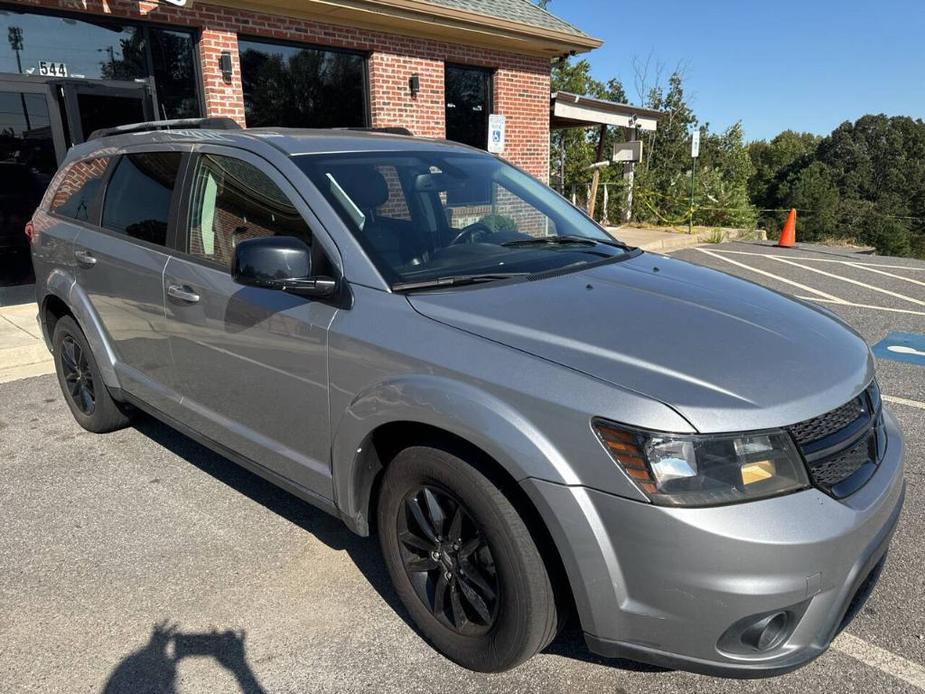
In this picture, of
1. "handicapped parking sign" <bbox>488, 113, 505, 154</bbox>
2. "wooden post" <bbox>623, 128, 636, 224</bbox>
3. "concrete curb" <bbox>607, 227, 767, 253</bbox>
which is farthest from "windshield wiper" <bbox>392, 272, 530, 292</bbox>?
"wooden post" <bbox>623, 128, 636, 224</bbox>

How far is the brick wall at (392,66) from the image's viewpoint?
27.7 ft

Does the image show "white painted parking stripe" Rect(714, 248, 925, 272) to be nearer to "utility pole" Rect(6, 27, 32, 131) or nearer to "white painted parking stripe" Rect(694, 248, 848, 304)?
"white painted parking stripe" Rect(694, 248, 848, 304)

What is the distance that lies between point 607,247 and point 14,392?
4.74 metres

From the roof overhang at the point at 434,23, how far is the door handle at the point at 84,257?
577cm

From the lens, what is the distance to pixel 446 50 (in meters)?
11.2

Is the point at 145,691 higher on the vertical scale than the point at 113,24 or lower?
lower

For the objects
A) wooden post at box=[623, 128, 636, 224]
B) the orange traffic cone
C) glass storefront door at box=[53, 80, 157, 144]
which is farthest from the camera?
wooden post at box=[623, 128, 636, 224]

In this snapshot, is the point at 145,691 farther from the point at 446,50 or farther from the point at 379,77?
the point at 446,50

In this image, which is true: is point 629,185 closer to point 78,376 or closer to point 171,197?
point 78,376

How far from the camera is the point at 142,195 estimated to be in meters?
3.67

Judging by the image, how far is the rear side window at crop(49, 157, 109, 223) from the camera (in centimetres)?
409

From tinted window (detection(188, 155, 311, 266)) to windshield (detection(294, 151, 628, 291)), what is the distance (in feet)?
0.60

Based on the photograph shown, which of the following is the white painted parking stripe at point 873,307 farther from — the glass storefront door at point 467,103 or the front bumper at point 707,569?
the front bumper at point 707,569

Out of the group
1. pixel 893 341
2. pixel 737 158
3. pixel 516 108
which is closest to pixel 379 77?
pixel 516 108
